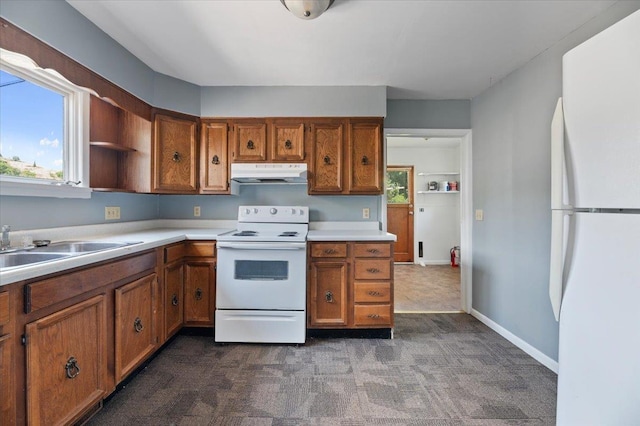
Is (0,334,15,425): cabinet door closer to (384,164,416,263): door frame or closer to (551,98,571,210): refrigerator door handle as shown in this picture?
(551,98,571,210): refrigerator door handle

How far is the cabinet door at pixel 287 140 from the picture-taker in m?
2.84

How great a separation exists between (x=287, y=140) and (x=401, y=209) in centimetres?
391

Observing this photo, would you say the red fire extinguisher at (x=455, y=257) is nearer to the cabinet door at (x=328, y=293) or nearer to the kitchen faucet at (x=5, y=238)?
the cabinet door at (x=328, y=293)

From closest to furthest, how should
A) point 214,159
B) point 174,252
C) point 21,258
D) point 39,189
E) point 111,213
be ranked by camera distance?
point 21,258
point 39,189
point 174,252
point 111,213
point 214,159

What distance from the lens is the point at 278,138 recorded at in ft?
9.38

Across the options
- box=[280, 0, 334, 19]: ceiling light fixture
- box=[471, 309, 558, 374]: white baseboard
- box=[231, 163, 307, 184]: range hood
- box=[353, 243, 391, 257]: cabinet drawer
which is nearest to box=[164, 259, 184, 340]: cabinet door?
box=[231, 163, 307, 184]: range hood

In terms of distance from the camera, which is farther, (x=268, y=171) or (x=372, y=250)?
(x=268, y=171)

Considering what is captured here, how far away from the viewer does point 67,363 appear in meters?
1.35

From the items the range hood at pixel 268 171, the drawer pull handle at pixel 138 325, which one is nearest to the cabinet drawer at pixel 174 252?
the drawer pull handle at pixel 138 325

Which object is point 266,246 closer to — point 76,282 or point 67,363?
point 76,282

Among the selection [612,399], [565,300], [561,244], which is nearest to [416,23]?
[561,244]

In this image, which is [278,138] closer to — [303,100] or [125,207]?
[303,100]

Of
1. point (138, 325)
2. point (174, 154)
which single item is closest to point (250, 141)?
point (174, 154)

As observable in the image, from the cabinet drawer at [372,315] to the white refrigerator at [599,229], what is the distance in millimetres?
1421
